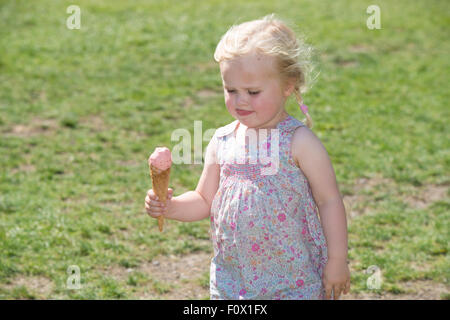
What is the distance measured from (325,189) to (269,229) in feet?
0.85

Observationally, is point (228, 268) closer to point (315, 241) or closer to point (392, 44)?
point (315, 241)

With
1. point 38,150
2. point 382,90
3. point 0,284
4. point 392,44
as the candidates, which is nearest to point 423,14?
point 392,44

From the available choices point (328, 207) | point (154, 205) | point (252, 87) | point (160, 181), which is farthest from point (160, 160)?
point (328, 207)

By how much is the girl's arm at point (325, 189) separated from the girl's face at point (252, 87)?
7.0 inches

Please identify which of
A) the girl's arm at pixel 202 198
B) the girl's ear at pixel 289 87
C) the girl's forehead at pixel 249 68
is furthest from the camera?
the girl's arm at pixel 202 198

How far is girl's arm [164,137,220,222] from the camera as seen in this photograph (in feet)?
8.96

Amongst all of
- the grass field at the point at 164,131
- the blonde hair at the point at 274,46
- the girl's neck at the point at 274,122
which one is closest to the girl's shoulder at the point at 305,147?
the girl's neck at the point at 274,122

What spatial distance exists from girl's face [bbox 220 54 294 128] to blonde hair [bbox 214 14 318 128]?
3 cm

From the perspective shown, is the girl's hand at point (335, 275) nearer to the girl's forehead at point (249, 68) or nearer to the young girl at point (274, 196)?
the young girl at point (274, 196)

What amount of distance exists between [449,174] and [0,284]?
3.83 meters

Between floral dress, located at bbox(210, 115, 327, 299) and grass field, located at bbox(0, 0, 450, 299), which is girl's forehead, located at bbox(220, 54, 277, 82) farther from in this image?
grass field, located at bbox(0, 0, 450, 299)

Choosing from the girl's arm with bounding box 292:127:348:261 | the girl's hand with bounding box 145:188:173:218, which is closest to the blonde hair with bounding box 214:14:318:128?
the girl's arm with bounding box 292:127:348:261

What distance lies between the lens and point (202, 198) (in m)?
2.78

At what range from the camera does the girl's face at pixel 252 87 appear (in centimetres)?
246
